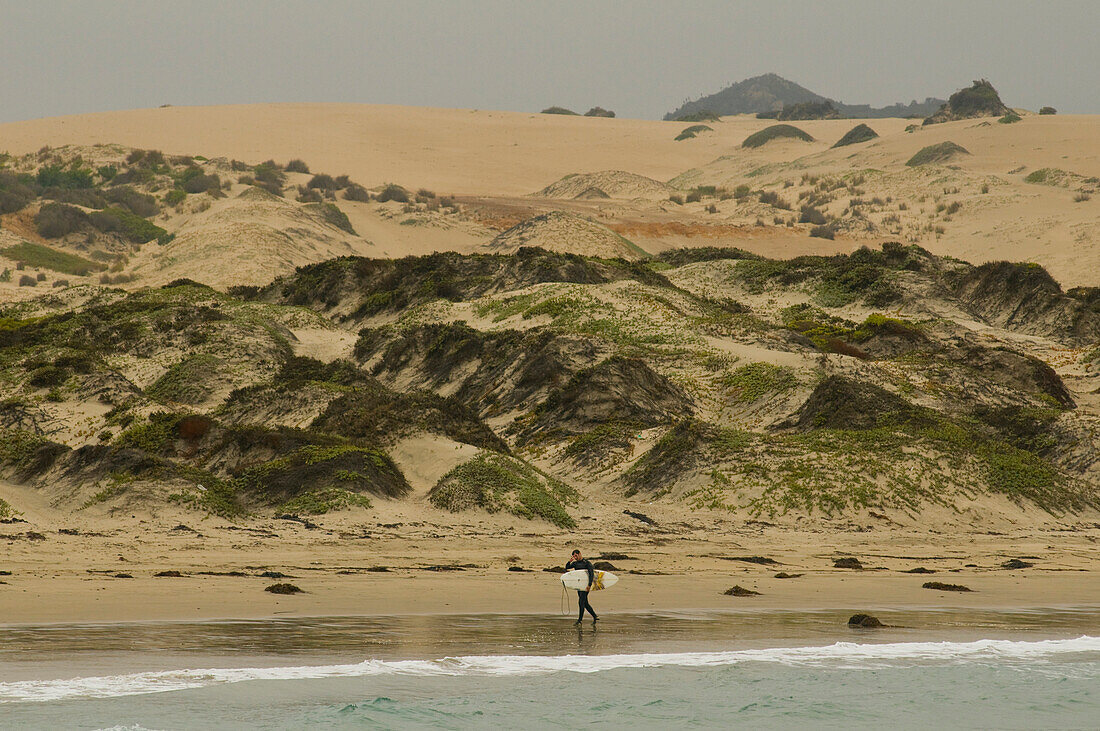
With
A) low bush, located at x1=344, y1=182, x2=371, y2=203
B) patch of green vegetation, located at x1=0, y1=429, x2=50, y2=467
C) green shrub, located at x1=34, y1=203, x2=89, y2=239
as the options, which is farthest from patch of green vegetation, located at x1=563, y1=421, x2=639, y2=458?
low bush, located at x1=344, y1=182, x2=371, y2=203

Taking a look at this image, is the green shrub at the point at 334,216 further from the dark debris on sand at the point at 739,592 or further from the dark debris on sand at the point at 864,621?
the dark debris on sand at the point at 864,621

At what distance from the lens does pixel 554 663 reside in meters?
12.7

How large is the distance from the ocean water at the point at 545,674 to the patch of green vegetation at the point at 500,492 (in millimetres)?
7432

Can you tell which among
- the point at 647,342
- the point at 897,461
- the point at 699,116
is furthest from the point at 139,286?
the point at 699,116

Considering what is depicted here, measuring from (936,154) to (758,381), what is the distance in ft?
237

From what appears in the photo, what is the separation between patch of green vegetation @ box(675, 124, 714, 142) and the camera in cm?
14198

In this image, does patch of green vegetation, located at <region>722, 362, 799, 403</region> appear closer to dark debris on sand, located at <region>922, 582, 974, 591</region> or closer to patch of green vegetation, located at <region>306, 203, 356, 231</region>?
dark debris on sand, located at <region>922, 582, 974, 591</region>

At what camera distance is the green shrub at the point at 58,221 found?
70.4m

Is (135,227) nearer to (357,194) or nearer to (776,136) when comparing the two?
(357,194)

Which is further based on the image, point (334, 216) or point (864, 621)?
point (334, 216)

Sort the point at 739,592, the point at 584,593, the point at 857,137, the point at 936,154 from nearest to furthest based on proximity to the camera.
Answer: the point at 584,593 < the point at 739,592 < the point at 936,154 < the point at 857,137

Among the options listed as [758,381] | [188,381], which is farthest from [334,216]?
[758,381]

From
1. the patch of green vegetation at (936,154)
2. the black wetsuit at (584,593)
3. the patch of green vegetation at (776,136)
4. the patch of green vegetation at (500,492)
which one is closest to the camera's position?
the black wetsuit at (584,593)

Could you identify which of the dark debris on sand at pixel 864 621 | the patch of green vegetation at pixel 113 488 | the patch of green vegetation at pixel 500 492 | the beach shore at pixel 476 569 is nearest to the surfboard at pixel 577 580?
the beach shore at pixel 476 569
